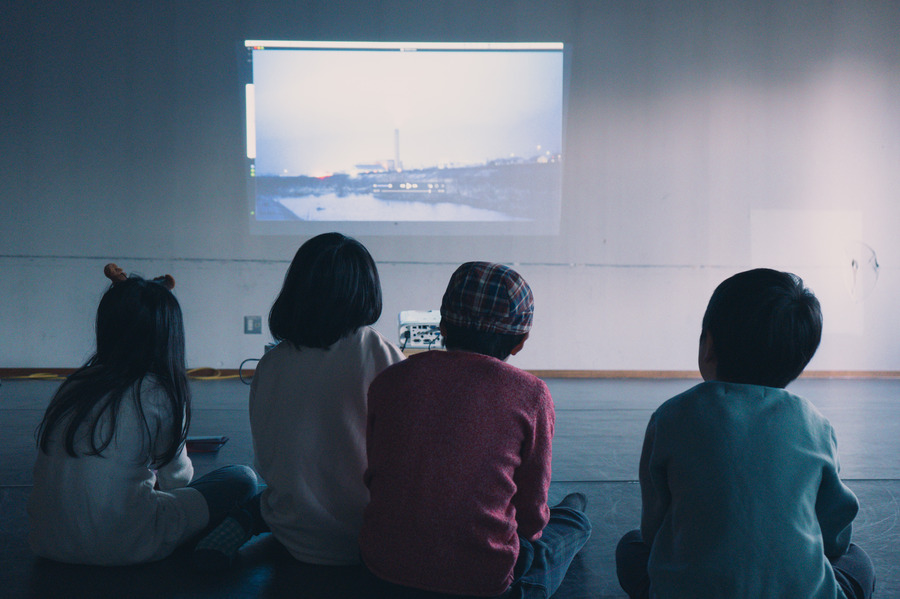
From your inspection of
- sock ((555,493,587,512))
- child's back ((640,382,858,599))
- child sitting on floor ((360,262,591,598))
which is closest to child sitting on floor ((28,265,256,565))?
→ child sitting on floor ((360,262,591,598))

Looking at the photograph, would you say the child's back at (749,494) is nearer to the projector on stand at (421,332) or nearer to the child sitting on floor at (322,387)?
the child sitting on floor at (322,387)

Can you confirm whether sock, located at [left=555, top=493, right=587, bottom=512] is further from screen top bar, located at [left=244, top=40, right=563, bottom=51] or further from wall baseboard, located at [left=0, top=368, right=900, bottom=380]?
screen top bar, located at [left=244, top=40, right=563, bottom=51]

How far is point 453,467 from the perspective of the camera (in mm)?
966

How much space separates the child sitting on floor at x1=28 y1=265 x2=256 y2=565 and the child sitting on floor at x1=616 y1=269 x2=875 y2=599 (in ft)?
3.19

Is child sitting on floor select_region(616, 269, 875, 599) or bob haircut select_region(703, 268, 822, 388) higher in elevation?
bob haircut select_region(703, 268, 822, 388)

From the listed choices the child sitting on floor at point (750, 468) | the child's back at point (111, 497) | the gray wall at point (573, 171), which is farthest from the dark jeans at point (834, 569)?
the gray wall at point (573, 171)

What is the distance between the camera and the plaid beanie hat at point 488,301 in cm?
104

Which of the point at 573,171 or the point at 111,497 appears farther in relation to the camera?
the point at 573,171

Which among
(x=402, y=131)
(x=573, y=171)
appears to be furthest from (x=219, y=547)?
(x=573, y=171)

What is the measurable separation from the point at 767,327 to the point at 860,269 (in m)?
3.88

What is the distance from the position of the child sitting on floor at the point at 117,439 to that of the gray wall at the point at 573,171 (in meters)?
2.72

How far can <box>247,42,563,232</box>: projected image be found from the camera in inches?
154

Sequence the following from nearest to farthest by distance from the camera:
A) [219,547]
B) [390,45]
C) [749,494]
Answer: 1. [749,494]
2. [219,547]
3. [390,45]

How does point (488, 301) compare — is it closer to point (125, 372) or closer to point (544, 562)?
point (544, 562)
